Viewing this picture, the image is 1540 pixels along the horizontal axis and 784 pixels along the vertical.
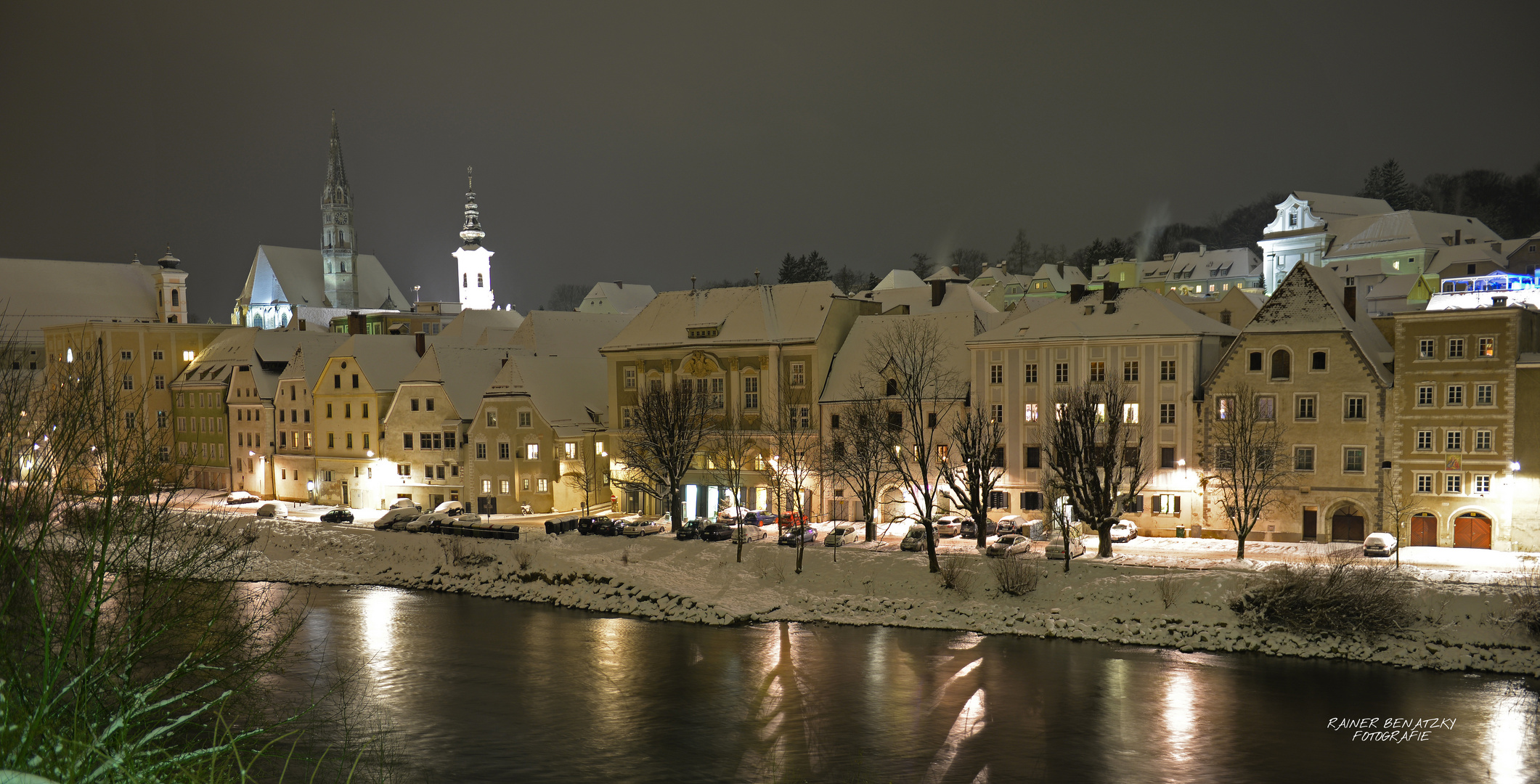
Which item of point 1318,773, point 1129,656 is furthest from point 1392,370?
point 1318,773

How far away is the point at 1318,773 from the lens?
74.2 feet

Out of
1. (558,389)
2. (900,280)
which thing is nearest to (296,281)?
(900,280)

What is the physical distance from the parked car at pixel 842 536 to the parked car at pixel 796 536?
63 centimetres

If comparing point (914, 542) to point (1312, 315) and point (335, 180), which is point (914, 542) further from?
point (335, 180)

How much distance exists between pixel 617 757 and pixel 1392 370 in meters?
36.6

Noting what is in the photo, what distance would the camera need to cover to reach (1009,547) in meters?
40.8

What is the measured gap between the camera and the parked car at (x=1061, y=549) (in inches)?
1561

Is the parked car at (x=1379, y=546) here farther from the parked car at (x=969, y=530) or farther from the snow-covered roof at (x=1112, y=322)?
the parked car at (x=969, y=530)

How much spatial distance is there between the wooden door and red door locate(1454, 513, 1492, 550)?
333 cm

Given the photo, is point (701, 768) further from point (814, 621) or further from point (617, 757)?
point (814, 621)

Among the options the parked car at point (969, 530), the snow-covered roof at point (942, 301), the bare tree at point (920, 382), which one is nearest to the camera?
the parked car at point (969, 530)

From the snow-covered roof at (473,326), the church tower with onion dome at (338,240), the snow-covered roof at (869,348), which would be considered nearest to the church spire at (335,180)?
the church tower with onion dome at (338,240)

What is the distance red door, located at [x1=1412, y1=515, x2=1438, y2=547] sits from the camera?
41.1 m

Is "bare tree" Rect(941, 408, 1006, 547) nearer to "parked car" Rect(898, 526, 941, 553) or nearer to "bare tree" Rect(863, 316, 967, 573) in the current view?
"parked car" Rect(898, 526, 941, 553)
